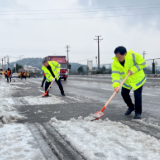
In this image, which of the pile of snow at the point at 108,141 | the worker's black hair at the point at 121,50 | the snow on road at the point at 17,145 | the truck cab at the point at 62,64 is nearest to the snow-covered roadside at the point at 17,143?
the snow on road at the point at 17,145

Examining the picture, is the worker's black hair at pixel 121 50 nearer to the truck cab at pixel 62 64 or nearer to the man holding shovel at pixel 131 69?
the man holding shovel at pixel 131 69

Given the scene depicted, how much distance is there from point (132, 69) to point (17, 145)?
256cm

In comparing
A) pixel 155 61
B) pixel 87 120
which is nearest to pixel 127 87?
pixel 87 120

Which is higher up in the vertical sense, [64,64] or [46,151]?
[64,64]

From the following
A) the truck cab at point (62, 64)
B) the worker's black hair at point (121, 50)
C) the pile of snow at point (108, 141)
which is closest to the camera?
the pile of snow at point (108, 141)

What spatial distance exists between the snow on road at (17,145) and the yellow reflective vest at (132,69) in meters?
2.11

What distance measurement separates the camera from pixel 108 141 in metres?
3.01

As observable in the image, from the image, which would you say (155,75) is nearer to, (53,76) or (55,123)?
(53,76)

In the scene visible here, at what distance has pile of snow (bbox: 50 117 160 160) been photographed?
256 cm

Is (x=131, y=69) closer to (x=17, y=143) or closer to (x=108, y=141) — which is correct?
(x=108, y=141)

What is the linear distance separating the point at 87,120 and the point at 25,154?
187cm

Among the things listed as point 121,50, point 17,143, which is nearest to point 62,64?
point 121,50

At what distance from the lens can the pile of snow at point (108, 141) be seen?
8.41ft

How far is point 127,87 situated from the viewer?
4.86 m
